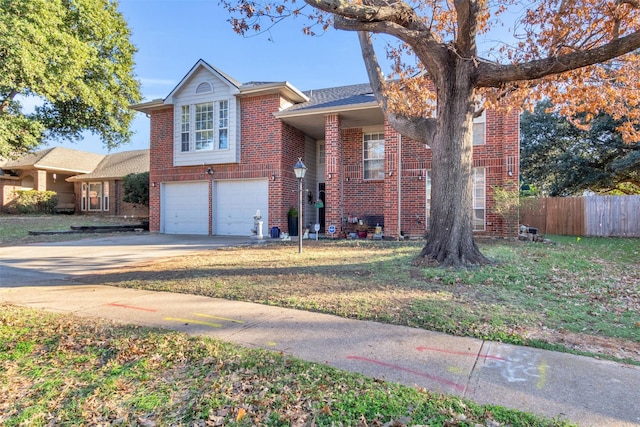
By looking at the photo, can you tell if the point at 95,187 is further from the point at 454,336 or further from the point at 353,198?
the point at 454,336

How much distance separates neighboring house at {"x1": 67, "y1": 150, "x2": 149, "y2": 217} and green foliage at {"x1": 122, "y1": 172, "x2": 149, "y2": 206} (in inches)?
171

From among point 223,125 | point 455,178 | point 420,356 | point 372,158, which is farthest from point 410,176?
point 420,356

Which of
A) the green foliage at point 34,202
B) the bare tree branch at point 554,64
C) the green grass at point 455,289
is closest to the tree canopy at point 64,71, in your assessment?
the green foliage at point 34,202

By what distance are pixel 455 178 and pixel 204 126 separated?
11.7 metres

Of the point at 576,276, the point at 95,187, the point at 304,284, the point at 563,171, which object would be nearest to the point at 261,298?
the point at 304,284

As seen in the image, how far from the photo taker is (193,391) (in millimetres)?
2574

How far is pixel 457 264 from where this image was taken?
659 cm

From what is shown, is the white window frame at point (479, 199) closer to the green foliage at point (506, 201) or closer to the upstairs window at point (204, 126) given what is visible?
the green foliage at point (506, 201)

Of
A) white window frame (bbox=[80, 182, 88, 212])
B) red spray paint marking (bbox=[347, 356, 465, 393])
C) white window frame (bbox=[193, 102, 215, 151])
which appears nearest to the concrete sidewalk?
red spray paint marking (bbox=[347, 356, 465, 393])

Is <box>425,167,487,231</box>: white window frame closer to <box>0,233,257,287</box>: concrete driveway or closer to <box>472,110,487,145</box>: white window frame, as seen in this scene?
<box>472,110,487,145</box>: white window frame

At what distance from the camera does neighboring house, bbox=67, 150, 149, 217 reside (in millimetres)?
25109

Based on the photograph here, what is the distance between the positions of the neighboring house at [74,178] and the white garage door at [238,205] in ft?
38.7

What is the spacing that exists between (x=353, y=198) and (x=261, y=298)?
9745 mm

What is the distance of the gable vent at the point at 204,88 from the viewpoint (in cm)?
1467
